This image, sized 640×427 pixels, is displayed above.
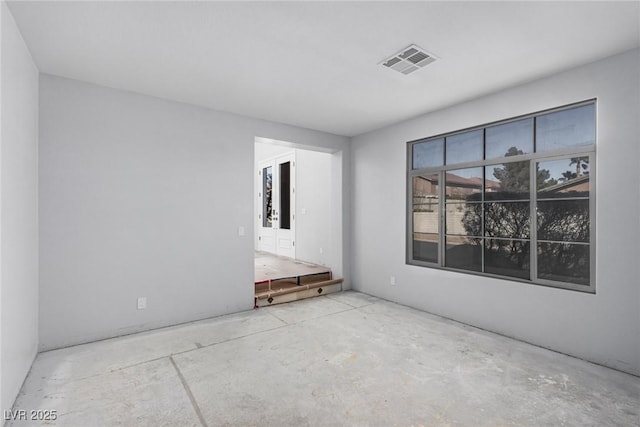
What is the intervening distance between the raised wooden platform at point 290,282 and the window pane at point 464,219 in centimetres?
217

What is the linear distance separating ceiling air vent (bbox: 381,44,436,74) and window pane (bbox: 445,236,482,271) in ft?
7.35

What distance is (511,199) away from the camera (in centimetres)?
355

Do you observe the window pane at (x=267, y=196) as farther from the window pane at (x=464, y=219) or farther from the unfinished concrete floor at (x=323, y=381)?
the window pane at (x=464, y=219)

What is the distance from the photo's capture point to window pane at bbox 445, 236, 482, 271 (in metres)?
3.89

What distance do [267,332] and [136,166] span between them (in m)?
2.44

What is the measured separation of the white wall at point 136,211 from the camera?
123 inches

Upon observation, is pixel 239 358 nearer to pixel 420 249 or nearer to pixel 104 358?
pixel 104 358

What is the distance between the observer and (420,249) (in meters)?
4.55

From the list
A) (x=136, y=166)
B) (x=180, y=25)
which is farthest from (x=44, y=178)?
(x=180, y=25)

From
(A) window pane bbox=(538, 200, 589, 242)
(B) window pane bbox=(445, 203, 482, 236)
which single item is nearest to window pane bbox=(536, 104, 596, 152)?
(A) window pane bbox=(538, 200, 589, 242)

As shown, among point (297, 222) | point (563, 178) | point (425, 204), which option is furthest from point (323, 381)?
point (297, 222)

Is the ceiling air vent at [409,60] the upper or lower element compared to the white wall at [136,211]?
upper

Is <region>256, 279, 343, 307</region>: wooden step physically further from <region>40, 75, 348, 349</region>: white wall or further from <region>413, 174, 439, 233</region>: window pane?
<region>413, 174, 439, 233</region>: window pane

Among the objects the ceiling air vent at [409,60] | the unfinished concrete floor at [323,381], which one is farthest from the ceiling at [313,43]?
the unfinished concrete floor at [323,381]
